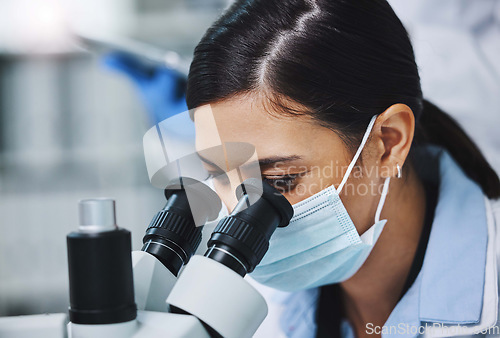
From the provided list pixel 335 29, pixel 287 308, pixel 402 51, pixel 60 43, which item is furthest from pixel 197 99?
pixel 60 43

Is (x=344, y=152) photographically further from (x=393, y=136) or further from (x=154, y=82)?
(x=154, y=82)

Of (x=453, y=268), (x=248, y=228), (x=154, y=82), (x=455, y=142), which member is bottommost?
(x=453, y=268)

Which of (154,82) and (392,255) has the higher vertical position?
(154,82)

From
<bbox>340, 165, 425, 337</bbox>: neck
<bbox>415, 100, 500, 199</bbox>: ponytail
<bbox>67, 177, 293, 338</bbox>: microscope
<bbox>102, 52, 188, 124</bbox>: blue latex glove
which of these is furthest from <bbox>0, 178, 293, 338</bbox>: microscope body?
<bbox>102, 52, 188, 124</bbox>: blue latex glove

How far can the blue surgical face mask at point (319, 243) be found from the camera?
2.44ft

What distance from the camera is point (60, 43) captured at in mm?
1963

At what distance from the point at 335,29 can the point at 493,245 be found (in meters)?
0.44

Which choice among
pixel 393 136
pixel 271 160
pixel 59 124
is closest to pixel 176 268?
pixel 271 160

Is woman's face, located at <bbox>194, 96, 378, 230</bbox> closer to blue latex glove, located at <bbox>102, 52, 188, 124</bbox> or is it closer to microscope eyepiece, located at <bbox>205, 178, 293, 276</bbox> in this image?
microscope eyepiece, located at <bbox>205, 178, 293, 276</bbox>

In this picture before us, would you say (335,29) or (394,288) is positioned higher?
(335,29)

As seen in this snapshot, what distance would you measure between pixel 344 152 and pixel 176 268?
31 cm

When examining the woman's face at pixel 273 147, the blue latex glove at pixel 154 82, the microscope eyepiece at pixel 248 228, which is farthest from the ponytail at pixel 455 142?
the blue latex glove at pixel 154 82

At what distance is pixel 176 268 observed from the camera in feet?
2.09

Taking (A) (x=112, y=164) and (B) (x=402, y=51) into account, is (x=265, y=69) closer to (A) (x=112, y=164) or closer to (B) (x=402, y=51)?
(B) (x=402, y=51)
